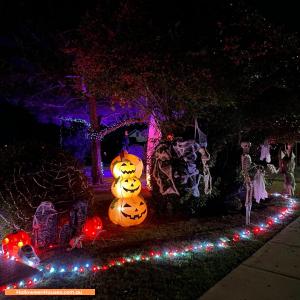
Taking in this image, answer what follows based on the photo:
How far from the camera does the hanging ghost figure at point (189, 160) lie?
26.8 feet

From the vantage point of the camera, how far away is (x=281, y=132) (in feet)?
36.2

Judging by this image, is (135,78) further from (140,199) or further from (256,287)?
(256,287)

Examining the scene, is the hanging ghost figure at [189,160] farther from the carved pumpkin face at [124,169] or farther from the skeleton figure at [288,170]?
the skeleton figure at [288,170]

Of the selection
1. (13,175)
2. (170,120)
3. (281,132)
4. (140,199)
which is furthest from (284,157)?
(13,175)

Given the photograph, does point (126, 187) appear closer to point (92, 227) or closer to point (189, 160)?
point (92, 227)

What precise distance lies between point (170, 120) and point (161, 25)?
2.35 metres

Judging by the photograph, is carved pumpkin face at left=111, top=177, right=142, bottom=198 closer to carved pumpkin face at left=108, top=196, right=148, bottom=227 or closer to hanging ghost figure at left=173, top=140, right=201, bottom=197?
carved pumpkin face at left=108, top=196, right=148, bottom=227

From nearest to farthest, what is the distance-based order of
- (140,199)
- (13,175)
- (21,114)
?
(13,175), (140,199), (21,114)

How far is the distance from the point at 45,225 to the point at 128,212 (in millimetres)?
2287

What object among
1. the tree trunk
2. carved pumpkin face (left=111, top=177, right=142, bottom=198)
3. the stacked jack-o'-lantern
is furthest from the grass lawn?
the tree trunk

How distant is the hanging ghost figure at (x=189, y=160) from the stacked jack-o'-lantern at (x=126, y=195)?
1.12 meters

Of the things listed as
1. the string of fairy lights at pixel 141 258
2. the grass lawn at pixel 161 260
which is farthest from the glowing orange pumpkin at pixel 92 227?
the string of fairy lights at pixel 141 258

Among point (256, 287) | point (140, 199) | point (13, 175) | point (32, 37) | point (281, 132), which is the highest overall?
point (32, 37)

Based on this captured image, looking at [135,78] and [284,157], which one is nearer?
[135,78]
